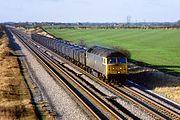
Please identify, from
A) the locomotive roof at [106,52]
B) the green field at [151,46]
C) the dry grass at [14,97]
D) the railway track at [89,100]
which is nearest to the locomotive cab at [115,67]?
the locomotive roof at [106,52]

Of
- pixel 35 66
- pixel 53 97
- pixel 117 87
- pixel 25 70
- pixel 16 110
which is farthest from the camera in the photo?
pixel 35 66

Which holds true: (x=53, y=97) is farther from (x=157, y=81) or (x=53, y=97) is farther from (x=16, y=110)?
(x=157, y=81)

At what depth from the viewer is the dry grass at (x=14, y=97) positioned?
22.8 meters

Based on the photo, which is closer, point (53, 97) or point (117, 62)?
point (53, 97)

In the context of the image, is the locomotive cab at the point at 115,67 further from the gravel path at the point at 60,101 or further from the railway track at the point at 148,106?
the gravel path at the point at 60,101

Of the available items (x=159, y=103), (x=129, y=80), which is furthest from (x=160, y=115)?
(x=129, y=80)

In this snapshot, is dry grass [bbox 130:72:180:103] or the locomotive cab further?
the locomotive cab

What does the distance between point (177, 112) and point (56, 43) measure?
46225 millimetres

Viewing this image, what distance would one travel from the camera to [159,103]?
25.7m

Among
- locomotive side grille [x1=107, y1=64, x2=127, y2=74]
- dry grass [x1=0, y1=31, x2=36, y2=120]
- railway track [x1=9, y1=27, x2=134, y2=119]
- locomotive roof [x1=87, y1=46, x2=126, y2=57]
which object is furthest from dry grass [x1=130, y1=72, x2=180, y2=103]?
dry grass [x1=0, y1=31, x2=36, y2=120]

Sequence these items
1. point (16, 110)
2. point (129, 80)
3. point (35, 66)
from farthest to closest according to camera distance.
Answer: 1. point (35, 66)
2. point (129, 80)
3. point (16, 110)

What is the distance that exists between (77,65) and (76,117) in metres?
26.7

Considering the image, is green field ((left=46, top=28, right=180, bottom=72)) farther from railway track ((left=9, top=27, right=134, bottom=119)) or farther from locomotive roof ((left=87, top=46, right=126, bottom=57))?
railway track ((left=9, top=27, right=134, bottom=119))

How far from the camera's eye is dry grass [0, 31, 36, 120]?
22.8 meters
